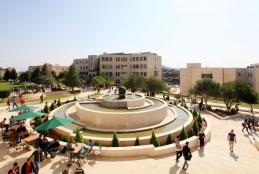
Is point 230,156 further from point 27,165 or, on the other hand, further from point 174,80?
point 174,80

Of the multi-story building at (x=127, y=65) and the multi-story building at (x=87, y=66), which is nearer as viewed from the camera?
the multi-story building at (x=127, y=65)

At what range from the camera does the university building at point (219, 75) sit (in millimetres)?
67875

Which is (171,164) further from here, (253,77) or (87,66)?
(87,66)

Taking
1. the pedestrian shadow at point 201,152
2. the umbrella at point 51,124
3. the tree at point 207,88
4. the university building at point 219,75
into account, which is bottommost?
the pedestrian shadow at point 201,152

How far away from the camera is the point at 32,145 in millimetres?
14984

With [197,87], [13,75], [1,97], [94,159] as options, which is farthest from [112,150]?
[13,75]

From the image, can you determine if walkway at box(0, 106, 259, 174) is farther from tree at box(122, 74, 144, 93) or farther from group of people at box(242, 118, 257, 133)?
tree at box(122, 74, 144, 93)

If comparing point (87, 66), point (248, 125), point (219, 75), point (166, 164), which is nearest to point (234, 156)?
point (166, 164)

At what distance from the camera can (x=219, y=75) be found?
6788cm

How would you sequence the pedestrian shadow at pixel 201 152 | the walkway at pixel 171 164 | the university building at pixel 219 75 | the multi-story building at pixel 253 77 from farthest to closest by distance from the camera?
1. the university building at pixel 219 75
2. the multi-story building at pixel 253 77
3. the pedestrian shadow at pixel 201 152
4. the walkway at pixel 171 164

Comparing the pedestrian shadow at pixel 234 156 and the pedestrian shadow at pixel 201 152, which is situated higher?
the pedestrian shadow at pixel 201 152

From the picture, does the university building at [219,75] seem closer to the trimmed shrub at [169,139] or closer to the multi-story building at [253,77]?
the multi-story building at [253,77]

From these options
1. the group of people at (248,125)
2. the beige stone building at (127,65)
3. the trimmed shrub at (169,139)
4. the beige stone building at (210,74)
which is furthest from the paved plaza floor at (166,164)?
the beige stone building at (127,65)

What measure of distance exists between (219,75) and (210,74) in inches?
107
